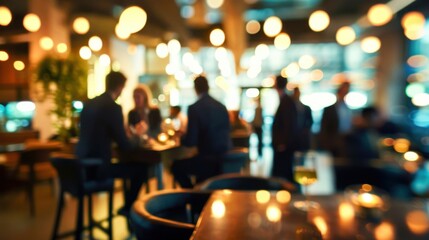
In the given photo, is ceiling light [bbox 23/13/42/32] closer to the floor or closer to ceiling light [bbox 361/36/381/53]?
the floor

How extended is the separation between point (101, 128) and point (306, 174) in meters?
1.90

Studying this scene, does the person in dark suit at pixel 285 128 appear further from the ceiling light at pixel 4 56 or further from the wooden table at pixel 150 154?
the ceiling light at pixel 4 56

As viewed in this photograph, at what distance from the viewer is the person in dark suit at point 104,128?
3.12 metres

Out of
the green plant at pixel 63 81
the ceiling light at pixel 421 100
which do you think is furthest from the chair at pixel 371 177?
the ceiling light at pixel 421 100

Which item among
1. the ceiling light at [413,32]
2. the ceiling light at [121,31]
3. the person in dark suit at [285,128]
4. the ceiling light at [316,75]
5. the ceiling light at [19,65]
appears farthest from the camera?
the ceiling light at [316,75]

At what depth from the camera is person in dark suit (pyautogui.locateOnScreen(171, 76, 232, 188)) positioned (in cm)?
343

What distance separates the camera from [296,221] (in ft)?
4.99

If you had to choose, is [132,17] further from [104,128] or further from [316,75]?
[316,75]

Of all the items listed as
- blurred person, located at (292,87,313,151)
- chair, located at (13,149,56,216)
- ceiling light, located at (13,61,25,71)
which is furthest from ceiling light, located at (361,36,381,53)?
ceiling light, located at (13,61,25,71)

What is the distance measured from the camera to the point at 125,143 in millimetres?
3146

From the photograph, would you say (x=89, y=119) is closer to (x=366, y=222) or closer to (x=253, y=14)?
(x=366, y=222)

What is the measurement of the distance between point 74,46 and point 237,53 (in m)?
4.56

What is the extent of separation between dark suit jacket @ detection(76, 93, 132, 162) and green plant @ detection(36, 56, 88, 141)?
219 centimetres

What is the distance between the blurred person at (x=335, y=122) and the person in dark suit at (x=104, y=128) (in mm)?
2009
